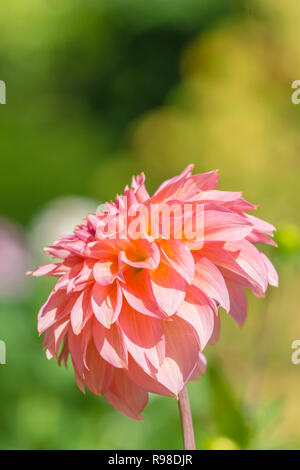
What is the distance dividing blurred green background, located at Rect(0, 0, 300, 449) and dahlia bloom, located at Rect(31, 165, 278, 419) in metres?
0.43

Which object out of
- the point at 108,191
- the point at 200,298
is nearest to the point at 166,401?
the point at 200,298

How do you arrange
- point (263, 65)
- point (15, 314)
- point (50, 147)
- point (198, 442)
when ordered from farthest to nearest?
point (50, 147)
point (263, 65)
point (15, 314)
point (198, 442)

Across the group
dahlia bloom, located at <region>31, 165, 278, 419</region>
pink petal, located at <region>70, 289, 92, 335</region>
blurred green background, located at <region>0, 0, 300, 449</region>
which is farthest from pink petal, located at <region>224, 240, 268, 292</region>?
blurred green background, located at <region>0, 0, 300, 449</region>

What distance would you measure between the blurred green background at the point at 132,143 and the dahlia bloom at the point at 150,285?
43 cm

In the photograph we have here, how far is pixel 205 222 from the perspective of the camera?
432 millimetres

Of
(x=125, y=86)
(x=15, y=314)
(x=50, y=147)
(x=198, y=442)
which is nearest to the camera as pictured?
(x=198, y=442)

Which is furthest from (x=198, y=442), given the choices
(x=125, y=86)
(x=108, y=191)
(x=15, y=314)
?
(x=125, y=86)

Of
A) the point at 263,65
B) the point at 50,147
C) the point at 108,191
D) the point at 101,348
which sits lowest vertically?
the point at 101,348

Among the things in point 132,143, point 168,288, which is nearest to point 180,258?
point 168,288

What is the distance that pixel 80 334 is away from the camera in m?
0.43

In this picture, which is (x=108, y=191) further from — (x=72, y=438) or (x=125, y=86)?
(x=72, y=438)

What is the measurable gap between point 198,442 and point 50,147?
2023mm

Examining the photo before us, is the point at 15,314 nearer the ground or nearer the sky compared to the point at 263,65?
nearer the ground
